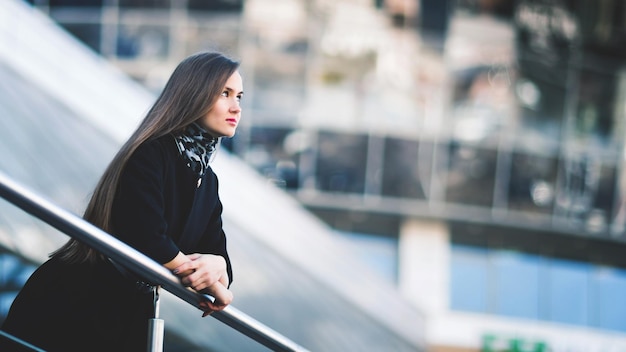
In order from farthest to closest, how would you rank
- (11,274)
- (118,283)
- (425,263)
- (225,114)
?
1. (425,263)
2. (11,274)
3. (225,114)
4. (118,283)

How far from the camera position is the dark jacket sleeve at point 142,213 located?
7.49ft

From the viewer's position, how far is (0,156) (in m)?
4.08

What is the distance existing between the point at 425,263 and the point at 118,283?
23.5m

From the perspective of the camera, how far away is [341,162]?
24297 mm

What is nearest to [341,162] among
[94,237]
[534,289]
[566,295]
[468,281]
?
[468,281]

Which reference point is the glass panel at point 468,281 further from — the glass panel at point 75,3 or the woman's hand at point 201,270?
the woman's hand at point 201,270

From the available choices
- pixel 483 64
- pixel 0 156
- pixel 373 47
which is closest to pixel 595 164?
pixel 483 64

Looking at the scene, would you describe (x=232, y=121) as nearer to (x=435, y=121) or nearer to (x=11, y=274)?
(x=11, y=274)

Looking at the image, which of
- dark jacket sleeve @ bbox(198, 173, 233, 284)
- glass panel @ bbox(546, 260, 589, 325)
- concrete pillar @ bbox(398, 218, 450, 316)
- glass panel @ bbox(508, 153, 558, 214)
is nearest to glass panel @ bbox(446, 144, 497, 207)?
glass panel @ bbox(508, 153, 558, 214)

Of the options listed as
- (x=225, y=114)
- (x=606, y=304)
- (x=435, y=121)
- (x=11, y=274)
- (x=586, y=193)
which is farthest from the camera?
(x=606, y=304)

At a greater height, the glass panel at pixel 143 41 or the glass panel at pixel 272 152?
the glass panel at pixel 143 41

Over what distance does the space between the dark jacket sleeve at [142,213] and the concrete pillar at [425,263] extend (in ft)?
75.8

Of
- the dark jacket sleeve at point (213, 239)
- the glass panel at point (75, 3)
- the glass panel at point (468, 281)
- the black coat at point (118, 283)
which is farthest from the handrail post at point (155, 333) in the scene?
the glass panel at point (468, 281)

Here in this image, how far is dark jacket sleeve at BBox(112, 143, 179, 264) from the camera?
228cm
